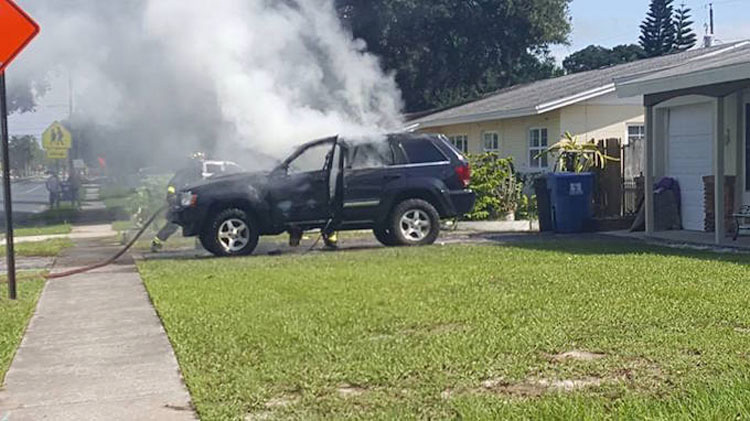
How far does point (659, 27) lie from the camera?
64750 mm

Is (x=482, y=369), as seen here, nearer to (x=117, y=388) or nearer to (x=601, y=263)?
(x=117, y=388)

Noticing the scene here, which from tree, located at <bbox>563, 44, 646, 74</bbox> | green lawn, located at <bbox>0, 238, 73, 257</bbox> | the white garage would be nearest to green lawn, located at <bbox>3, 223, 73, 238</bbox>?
green lawn, located at <bbox>0, 238, 73, 257</bbox>

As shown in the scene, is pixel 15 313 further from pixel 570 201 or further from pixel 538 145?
pixel 538 145

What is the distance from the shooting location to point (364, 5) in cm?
3133

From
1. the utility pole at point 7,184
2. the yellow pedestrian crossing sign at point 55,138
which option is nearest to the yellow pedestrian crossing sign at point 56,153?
the yellow pedestrian crossing sign at point 55,138

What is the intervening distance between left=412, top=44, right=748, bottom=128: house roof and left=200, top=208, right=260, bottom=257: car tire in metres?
8.31

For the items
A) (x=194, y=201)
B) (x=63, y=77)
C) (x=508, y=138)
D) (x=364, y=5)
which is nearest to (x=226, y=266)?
(x=194, y=201)

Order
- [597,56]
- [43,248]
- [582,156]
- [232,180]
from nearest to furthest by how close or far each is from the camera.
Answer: [232,180], [43,248], [582,156], [597,56]

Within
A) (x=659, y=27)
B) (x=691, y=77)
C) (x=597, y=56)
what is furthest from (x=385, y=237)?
(x=659, y=27)

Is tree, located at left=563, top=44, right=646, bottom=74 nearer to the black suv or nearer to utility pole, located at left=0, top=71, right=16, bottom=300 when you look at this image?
the black suv

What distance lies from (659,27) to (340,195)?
54592 mm

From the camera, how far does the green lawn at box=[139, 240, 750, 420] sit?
584 cm

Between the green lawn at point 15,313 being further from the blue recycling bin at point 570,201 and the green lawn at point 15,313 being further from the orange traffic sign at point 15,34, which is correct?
the blue recycling bin at point 570,201

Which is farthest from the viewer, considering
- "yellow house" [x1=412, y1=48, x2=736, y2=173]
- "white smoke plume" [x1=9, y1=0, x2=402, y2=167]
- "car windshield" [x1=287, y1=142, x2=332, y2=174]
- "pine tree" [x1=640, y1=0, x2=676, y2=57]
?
"pine tree" [x1=640, y1=0, x2=676, y2=57]
